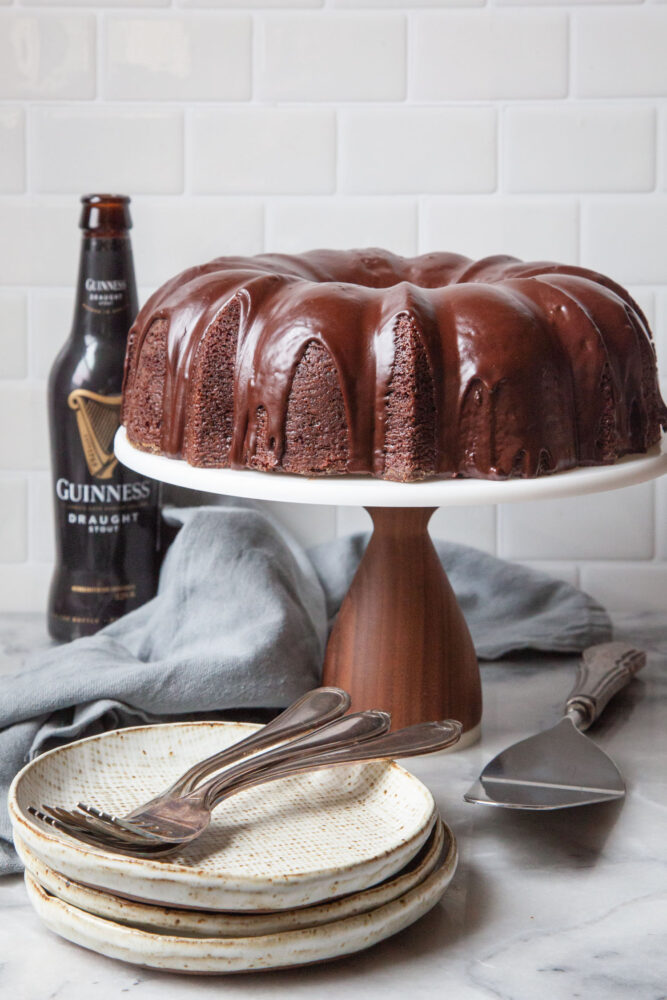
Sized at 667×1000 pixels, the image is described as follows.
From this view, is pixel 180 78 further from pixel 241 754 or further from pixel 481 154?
pixel 241 754

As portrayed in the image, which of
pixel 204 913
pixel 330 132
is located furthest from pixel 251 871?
pixel 330 132

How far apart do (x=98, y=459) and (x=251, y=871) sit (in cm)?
59

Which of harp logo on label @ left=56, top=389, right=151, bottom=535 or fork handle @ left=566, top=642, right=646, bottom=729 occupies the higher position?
harp logo on label @ left=56, top=389, right=151, bottom=535

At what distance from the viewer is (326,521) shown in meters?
1.36

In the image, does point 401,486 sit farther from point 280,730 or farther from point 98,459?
point 98,459

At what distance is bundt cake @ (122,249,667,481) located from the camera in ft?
2.63

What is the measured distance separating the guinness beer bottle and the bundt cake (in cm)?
27

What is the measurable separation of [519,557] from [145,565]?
45 cm

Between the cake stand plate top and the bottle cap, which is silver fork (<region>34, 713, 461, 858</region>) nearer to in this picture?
the cake stand plate top

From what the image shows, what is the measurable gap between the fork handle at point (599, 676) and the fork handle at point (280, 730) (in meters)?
0.25

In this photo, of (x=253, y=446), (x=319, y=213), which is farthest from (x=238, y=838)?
(x=319, y=213)

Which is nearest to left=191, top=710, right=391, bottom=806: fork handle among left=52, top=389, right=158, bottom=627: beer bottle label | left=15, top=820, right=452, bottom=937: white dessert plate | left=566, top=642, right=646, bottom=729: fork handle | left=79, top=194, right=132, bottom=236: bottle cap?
left=15, top=820, right=452, bottom=937: white dessert plate

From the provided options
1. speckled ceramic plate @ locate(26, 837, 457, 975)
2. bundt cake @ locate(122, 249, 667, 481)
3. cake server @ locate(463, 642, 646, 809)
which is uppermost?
bundt cake @ locate(122, 249, 667, 481)

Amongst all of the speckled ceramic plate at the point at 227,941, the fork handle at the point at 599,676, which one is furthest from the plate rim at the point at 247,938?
the fork handle at the point at 599,676
